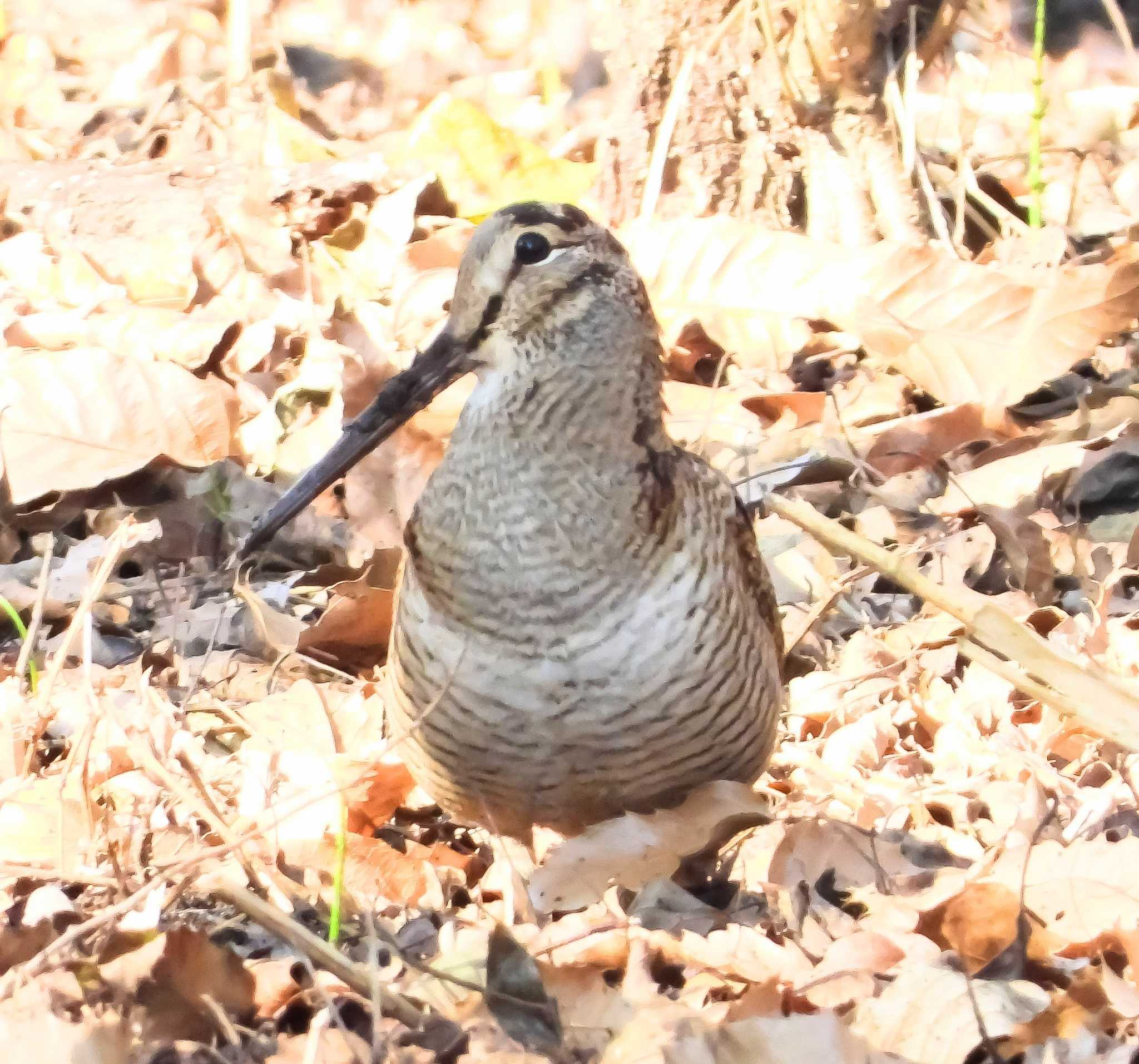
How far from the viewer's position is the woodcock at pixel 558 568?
2.27 m

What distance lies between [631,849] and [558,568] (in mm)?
438

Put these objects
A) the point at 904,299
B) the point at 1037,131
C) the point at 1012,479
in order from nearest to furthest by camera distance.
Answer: the point at 1012,479 < the point at 904,299 < the point at 1037,131

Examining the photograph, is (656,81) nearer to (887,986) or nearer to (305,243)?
(305,243)

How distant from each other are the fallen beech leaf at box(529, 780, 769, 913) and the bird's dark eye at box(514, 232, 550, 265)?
837 millimetres

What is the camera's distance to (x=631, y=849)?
233 centimetres

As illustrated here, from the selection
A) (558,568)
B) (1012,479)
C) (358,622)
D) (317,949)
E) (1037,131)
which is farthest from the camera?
(1037,131)

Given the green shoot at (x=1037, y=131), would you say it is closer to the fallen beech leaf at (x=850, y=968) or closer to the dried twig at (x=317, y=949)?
the fallen beech leaf at (x=850, y=968)

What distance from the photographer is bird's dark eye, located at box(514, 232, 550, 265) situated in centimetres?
228

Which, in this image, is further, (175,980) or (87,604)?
(87,604)

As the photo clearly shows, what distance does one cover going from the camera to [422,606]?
7.76 feet

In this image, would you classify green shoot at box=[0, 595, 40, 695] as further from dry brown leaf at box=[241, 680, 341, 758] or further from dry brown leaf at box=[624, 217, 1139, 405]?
dry brown leaf at box=[624, 217, 1139, 405]

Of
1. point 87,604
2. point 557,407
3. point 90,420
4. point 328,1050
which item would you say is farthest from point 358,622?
point 328,1050

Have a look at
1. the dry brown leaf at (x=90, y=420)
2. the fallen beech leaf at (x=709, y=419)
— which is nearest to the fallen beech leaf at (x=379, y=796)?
the dry brown leaf at (x=90, y=420)

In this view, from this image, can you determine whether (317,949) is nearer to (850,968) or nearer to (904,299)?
(850,968)
